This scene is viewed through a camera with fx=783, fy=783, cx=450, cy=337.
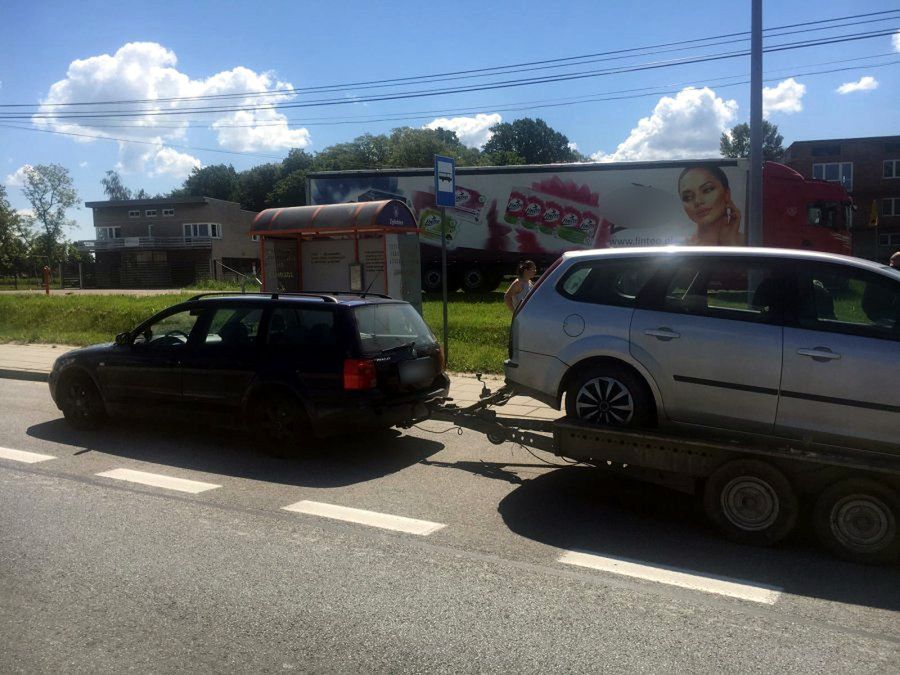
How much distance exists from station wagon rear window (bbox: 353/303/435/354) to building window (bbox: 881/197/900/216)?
5450 centimetres

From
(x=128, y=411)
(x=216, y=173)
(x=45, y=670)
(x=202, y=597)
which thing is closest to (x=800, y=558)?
(x=202, y=597)

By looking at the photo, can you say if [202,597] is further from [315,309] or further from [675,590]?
[315,309]

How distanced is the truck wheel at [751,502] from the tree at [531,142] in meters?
93.3

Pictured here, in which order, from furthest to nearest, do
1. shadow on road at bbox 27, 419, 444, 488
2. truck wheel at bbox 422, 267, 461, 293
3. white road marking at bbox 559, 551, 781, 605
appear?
truck wheel at bbox 422, 267, 461, 293
shadow on road at bbox 27, 419, 444, 488
white road marking at bbox 559, 551, 781, 605

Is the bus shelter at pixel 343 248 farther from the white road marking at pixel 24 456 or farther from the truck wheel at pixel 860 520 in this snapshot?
the truck wheel at pixel 860 520

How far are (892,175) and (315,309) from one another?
56.0m

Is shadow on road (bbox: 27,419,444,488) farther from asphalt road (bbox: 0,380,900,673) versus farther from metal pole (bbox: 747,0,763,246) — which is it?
metal pole (bbox: 747,0,763,246)

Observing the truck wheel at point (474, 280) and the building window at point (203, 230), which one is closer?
the truck wheel at point (474, 280)

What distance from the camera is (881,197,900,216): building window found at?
53.0 meters

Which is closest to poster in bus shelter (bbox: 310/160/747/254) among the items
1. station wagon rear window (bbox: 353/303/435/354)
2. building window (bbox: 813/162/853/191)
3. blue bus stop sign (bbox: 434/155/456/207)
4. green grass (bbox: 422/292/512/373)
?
green grass (bbox: 422/292/512/373)

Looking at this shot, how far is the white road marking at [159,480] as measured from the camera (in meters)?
6.39

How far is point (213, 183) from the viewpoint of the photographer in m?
103

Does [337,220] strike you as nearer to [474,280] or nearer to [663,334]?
[663,334]

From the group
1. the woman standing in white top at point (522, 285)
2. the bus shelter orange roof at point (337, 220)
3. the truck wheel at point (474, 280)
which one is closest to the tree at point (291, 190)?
the truck wheel at point (474, 280)
